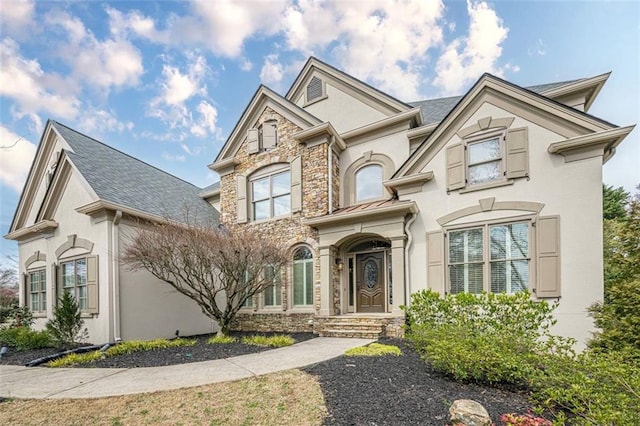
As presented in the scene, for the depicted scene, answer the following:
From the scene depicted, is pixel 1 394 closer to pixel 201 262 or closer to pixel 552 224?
pixel 201 262

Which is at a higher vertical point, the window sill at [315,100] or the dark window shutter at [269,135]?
the window sill at [315,100]

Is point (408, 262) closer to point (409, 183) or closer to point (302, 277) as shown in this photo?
point (409, 183)

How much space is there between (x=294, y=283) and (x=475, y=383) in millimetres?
7141

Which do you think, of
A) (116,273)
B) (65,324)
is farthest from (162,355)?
(116,273)

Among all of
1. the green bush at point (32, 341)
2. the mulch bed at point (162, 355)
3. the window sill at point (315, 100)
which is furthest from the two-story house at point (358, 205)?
the mulch bed at point (162, 355)

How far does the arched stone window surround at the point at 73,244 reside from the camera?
1029cm

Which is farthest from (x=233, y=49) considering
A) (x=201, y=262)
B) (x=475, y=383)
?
(x=475, y=383)

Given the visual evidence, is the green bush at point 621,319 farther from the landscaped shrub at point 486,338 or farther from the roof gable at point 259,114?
the roof gable at point 259,114

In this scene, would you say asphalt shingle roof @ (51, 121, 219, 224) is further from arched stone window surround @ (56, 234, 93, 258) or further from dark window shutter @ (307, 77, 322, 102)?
dark window shutter @ (307, 77, 322, 102)

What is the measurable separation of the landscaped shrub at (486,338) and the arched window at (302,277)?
14.0 feet

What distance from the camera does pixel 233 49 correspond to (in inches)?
447

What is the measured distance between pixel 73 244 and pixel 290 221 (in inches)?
282

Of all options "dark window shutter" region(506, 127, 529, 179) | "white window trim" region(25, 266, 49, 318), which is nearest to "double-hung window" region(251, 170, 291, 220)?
"dark window shutter" region(506, 127, 529, 179)

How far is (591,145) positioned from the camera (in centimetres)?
730
